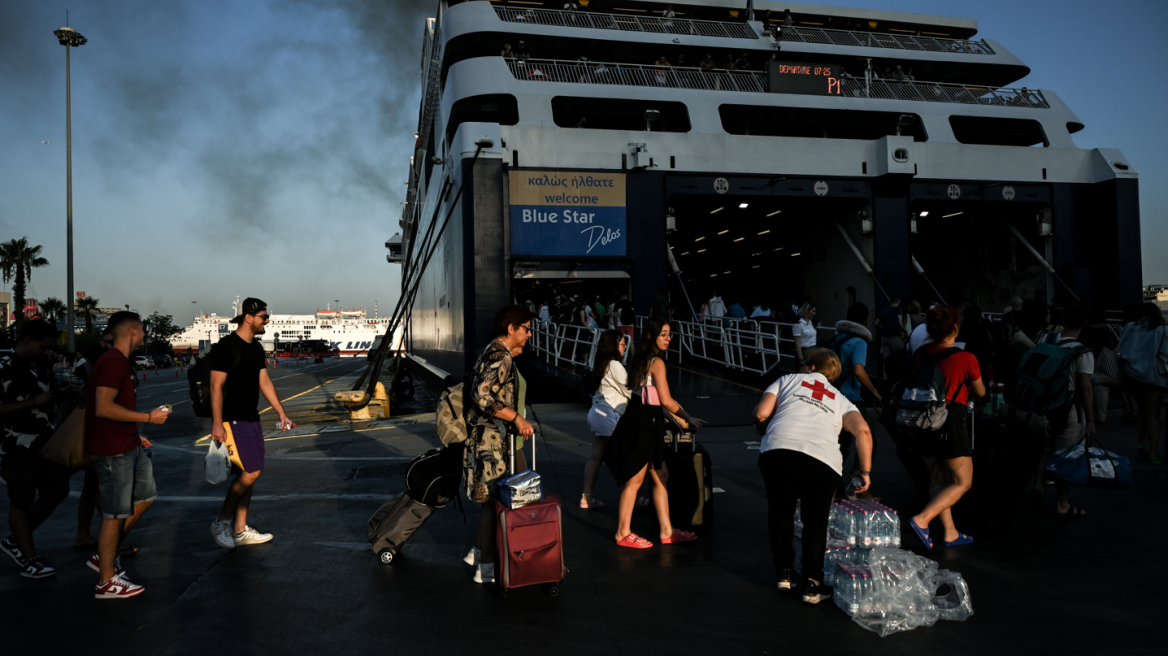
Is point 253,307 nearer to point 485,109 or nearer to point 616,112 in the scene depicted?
point 485,109

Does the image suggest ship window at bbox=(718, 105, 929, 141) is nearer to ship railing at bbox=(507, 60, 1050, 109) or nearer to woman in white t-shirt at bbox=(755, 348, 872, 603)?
ship railing at bbox=(507, 60, 1050, 109)

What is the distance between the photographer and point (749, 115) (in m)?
19.5

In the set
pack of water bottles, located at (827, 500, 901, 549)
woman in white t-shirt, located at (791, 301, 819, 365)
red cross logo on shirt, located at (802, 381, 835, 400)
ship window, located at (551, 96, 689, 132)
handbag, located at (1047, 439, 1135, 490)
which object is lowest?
pack of water bottles, located at (827, 500, 901, 549)

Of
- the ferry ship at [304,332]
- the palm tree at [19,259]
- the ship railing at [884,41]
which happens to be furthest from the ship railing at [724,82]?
the ferry ship at [304,332]

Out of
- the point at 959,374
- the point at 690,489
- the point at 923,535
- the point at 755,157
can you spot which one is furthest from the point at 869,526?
the point at 755,157

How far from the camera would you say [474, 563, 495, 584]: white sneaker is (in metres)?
4.36

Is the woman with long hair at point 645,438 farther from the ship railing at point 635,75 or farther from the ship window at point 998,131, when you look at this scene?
the ship window at point 998,131

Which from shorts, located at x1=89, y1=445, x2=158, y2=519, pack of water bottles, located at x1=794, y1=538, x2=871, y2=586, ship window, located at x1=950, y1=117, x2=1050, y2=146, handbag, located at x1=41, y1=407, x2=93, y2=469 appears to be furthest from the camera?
ship window, located at x1=950, y1=117, x2=1050, y2=146

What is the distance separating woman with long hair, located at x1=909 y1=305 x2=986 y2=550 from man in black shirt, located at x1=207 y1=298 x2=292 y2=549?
14.6ft

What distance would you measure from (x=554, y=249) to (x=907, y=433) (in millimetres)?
12159

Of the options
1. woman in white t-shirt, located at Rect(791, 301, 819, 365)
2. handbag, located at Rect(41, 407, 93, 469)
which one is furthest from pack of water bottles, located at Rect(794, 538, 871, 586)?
woman in white t-shirt, located at Rect(791, 301, 819, 365)

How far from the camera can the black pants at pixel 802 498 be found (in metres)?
3.82

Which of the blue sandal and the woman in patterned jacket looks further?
the blue sandal

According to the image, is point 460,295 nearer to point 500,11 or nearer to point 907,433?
point 500,11
